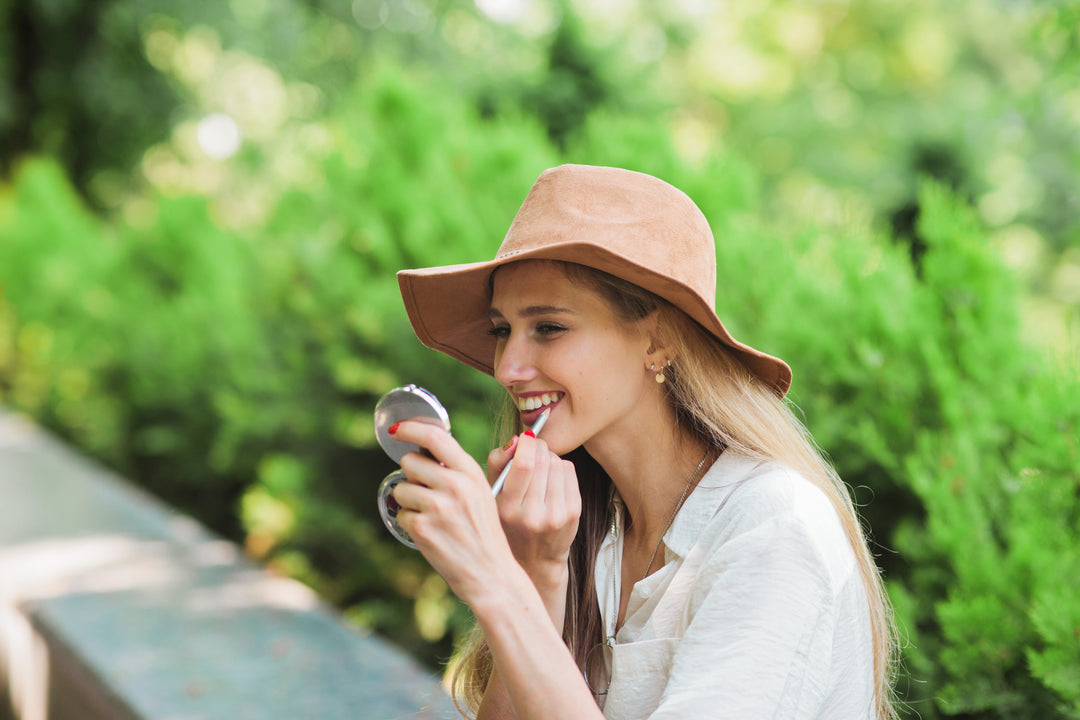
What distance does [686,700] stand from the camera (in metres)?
1.53

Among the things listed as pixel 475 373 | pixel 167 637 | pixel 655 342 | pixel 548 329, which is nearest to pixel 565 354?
pixel 548 329

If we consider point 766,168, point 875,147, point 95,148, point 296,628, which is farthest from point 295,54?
point 296,628

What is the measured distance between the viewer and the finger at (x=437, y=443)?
4.98 ft

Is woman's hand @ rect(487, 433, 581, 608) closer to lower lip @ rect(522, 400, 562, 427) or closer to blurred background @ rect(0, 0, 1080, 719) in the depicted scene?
lower lip @ rect(522, 400, 562, 427)

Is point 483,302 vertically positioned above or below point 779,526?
above

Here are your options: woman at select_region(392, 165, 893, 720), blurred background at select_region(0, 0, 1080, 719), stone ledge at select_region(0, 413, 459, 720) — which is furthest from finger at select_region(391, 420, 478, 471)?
blurred background at select_region(0, 0, 1080, 719)

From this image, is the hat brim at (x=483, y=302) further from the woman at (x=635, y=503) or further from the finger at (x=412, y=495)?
the finger at (x=412, y=495)

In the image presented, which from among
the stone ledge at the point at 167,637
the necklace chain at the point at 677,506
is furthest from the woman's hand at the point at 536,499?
the stone ledge at the point at 167,637

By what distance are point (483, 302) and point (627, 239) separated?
0.50 m

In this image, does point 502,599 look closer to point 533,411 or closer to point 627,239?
point 533,411

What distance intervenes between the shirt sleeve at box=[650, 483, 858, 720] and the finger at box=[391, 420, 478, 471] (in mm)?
495

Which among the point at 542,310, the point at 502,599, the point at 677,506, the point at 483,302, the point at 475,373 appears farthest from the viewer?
the point at 475,373

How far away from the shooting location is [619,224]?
1.84 m

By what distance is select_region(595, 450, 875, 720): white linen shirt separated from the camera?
1.55 meters
